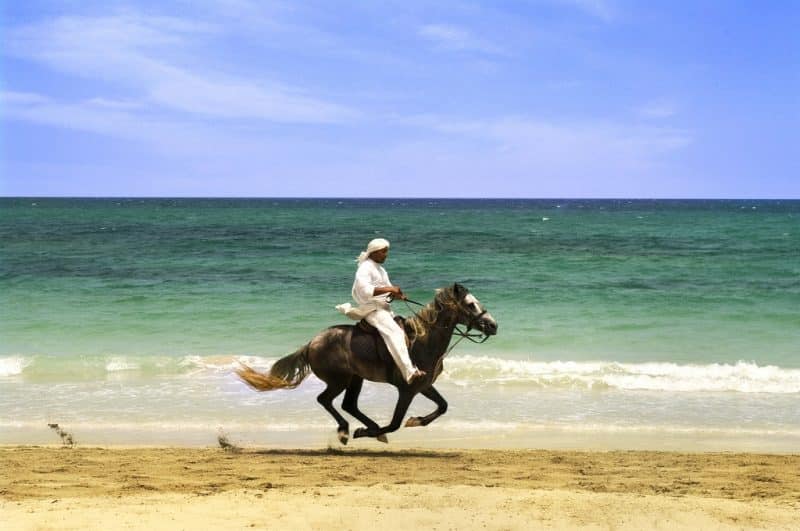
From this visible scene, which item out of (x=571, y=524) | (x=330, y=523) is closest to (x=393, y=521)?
(x=330, y=523)

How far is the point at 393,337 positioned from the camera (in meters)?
8.20

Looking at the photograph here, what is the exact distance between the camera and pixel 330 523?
5.75 metres

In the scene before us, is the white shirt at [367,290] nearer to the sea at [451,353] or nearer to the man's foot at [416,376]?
the man's foot at [416,376]

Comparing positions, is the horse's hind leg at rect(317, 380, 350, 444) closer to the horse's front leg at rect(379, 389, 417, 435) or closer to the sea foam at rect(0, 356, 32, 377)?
the horse's front leg at rect(379, 389, 417, 435)

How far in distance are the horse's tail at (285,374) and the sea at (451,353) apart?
881 millimetres

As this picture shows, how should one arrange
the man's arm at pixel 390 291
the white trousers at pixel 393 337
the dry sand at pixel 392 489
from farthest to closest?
the white trousers at pixel 393 337
the man's arm at pixel 390 291
the dry sand at pixel 392 489

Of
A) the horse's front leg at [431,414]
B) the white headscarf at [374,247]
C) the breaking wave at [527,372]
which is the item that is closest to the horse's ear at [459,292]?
the white headscarf at [374,247]

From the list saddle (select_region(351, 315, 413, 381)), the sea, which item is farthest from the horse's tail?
the sea

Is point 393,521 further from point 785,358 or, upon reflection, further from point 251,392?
point 785,358

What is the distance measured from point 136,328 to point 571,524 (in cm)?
1328

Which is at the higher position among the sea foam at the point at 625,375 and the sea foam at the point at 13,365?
the sea foam at the point at 625,375

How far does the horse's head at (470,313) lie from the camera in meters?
8.25

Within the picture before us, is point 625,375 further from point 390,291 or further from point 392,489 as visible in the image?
point 392,489

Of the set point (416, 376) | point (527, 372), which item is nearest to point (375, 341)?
point (416, 376)
